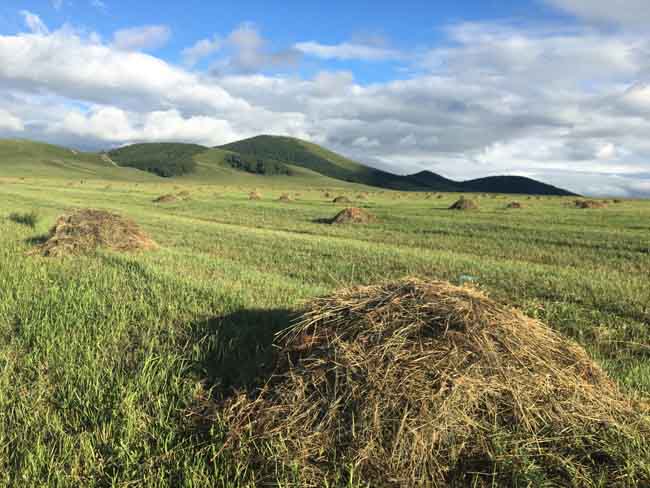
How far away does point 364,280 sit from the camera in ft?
36.1

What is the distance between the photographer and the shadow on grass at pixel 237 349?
462 centimetres

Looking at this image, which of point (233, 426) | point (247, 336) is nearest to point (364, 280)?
point (247, 336)

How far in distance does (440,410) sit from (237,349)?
2.83 m

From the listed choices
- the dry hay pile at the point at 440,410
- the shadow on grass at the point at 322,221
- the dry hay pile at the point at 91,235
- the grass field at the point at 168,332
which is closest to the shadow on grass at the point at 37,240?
the grass field at the point at 168,332

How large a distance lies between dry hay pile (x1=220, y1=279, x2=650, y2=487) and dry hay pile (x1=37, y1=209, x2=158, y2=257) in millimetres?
10008

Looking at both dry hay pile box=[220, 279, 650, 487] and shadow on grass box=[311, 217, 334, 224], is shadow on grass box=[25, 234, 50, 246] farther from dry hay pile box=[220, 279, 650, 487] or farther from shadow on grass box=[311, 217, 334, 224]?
shadow on grass box=[311, 217, 334, 224]

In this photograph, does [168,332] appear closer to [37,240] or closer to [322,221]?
[37,240]

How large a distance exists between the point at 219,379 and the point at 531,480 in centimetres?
307

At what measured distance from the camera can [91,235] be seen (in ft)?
42.0

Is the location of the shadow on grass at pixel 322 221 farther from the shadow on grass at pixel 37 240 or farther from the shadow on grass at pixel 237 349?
the shadow on grass at pixel 237 349

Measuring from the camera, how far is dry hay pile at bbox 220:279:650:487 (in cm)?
333

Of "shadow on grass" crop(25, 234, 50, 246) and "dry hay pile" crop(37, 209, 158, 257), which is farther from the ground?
"dry hay pile" crop(37, 209, 158, 257)

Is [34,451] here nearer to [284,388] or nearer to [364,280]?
[284,388]

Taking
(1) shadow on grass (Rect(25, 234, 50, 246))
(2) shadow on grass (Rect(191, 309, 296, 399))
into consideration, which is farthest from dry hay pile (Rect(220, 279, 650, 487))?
(1) shadow on grass (Rect(25, 234, 50, 246))
